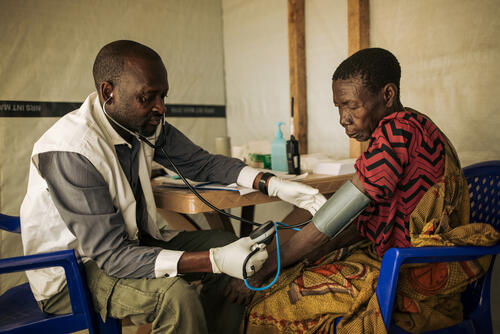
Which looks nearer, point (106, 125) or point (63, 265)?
point (63, 265)

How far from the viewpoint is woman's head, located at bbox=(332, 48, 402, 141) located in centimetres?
108

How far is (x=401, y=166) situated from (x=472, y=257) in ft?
0.95

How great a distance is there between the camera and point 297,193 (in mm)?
1327

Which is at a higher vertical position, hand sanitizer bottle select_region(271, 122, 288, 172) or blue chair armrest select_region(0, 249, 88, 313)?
hand sanitizer bottle select_region(271, 122, 288, 172)

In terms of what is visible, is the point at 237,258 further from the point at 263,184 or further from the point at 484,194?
the point at 484,194

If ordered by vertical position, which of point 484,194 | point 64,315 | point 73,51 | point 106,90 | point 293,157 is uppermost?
point 73,51

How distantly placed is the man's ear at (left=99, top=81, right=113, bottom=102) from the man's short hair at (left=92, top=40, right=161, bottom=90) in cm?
1

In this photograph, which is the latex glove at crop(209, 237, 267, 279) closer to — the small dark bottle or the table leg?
the small dark bottle

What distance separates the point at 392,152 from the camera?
94 centimetres

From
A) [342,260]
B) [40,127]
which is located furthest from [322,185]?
[40,127]

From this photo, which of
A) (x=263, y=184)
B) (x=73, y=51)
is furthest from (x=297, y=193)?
(x=73, y=51)

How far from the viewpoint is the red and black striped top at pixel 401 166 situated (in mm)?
942

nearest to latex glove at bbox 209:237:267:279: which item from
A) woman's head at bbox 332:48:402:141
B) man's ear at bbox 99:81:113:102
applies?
woman's head at bbox 332:48:402:141

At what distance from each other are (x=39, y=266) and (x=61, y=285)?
0.51ft
